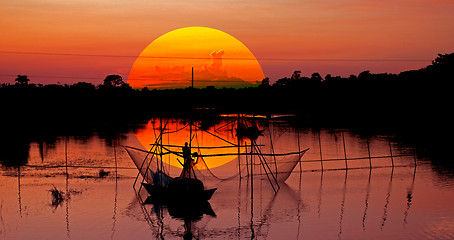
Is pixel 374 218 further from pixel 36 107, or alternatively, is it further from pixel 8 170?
pixel 36 107

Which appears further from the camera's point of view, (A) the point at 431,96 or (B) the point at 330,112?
(B) the point at 330,112

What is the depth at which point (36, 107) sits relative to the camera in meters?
103

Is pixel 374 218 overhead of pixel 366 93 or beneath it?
beneath

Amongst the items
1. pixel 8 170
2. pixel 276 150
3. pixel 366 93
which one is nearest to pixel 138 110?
pixel 366 93

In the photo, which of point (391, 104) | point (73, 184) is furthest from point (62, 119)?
point (73, 184)

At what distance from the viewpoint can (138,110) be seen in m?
147

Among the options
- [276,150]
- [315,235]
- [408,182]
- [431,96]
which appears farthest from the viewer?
[431,96]

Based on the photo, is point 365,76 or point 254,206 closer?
point 254,206

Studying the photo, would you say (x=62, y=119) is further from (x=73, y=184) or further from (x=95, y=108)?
(x=73, y=184)

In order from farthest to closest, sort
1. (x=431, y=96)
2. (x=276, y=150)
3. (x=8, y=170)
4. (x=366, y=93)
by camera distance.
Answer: (x=366, y=93) → (x=431, y=96) → (x=276, y=150) → (x=8, y=170)

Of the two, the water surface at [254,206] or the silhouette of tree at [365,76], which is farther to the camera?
the silhouette of tree at [365,76]

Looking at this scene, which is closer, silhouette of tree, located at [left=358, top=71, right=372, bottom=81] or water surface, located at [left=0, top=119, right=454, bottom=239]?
water surface, located at [left=0, top=119, right=454, bottom=239]

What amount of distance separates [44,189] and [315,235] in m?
16.2

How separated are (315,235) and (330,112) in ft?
313
